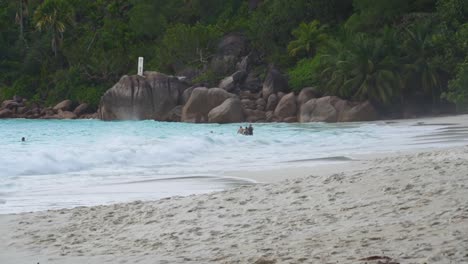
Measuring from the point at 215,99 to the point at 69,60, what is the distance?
977 inches

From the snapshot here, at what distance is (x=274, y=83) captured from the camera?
47781 millimetres

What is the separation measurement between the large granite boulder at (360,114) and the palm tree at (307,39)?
38.4 feet

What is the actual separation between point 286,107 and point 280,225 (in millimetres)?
37990

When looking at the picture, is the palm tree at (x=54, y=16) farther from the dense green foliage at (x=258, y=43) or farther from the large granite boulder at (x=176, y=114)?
the large granite boulder at (x=176, y=114)

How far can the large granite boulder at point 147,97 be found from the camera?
164 feet

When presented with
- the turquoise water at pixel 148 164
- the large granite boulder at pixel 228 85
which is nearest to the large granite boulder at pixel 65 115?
the large granite boulder at pixel 228 85

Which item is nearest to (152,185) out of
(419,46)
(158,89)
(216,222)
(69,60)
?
(216,222)

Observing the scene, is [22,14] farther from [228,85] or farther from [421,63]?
[421,63]

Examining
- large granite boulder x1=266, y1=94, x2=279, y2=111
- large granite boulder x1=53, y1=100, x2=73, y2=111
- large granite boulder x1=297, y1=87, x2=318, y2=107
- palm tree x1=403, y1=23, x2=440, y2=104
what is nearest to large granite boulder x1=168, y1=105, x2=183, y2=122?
large granite boulder x1=266, y1=94, x2=279, y2=111

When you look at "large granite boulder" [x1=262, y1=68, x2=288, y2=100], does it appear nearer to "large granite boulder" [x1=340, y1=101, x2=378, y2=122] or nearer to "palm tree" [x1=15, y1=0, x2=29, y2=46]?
"large granite boulder" [x1=340, y1=101, x2=378, y2=122]

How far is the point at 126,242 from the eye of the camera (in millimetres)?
6910

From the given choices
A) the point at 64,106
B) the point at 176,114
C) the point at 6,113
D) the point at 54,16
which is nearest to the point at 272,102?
the point at 176,114

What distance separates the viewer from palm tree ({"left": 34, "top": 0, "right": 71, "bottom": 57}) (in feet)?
217

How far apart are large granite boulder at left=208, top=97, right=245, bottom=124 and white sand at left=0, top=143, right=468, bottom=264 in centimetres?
3505
